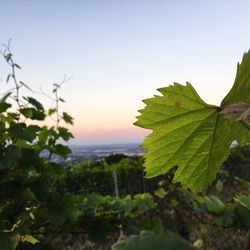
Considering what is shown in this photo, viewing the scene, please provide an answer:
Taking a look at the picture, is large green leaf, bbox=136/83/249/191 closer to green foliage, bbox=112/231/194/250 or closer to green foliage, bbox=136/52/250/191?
green foliage, bbox=136/52/250/191

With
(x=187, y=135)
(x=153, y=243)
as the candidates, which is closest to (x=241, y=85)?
(x=187, y=135)

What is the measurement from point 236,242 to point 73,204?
143 inches

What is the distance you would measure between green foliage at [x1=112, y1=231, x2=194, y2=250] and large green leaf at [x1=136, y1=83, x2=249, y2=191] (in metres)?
0.18

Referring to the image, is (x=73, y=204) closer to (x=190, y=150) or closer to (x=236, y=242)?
(x=190, y=150)

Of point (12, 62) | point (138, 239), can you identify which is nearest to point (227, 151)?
point (138, 239)

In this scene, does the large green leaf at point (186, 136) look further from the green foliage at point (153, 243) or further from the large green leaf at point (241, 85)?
the green foliage at point (153, 243)

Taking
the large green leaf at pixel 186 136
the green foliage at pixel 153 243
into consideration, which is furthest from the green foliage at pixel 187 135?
the green foliage at pixel 153 243

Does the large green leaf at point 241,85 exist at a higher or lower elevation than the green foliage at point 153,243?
higher

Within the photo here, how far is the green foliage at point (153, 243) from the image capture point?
0.47m

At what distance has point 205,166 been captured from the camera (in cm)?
68

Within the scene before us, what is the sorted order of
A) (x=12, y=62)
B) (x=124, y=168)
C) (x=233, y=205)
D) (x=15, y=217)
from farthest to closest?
(x=124, y=168) → (x=12, y=62) → (x=233, y=205) → (x=15, y=217)

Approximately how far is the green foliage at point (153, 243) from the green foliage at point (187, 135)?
190 mm

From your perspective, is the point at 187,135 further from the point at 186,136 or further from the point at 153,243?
the point at 153,243

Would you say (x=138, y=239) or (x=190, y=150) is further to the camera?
(x=190, y=150)
